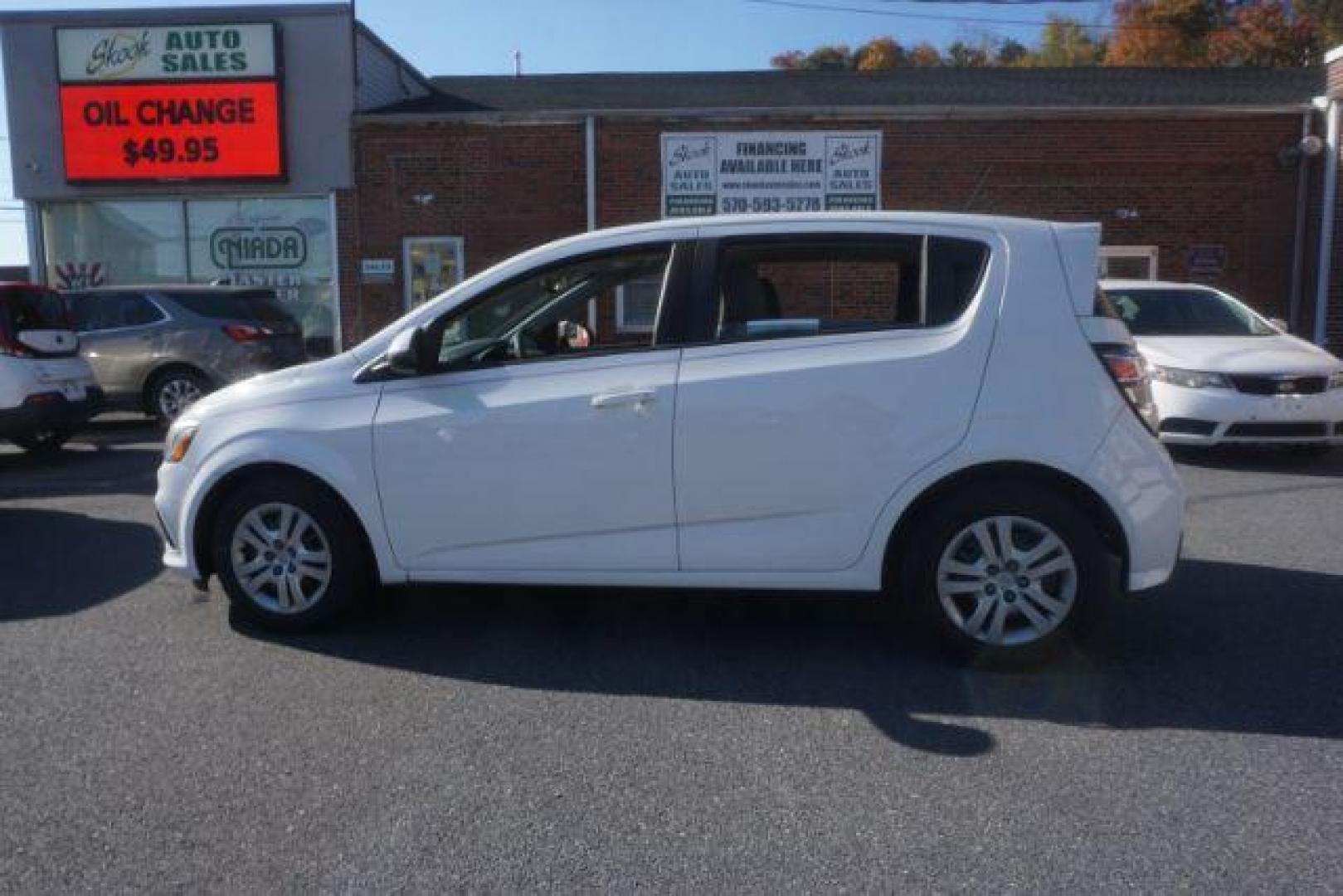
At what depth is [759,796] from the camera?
147 inches

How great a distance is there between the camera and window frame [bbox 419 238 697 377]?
5.07m

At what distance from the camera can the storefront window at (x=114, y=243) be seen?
18.5 meters

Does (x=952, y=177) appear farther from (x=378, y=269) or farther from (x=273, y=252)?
(x=273, y=252)

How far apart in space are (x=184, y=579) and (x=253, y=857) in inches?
138

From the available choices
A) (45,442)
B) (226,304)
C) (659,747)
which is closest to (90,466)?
(45,442)

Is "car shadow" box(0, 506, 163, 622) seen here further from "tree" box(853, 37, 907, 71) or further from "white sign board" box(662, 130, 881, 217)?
"tree" box(853, 37, 907, 71)

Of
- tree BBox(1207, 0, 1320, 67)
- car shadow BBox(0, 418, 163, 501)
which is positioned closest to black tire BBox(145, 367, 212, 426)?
car shadow BBox(0, 418, 163, 501)

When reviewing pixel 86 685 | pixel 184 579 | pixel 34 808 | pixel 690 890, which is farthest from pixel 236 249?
pixel 690 890

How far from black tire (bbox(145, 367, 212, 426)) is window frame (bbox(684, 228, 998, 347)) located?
980 cm

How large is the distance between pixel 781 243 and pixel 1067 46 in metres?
41.9

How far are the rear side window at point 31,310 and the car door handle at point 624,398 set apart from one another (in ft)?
24.7

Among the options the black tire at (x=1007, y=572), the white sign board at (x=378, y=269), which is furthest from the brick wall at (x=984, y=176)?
the black tire at (x=1007, y=572)

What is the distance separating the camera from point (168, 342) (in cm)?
1330

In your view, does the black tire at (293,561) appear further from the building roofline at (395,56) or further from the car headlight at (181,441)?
the building roofline at (395,56)
